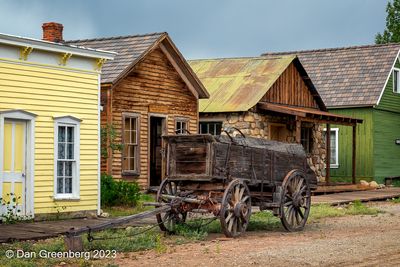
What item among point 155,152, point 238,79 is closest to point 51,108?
point 155,152

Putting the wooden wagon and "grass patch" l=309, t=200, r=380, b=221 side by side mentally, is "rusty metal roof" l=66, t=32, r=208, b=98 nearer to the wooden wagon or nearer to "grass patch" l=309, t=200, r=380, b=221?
"grass patch" l=309, t=200, r=380, b=221

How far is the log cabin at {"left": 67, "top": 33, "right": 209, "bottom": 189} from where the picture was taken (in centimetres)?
2269

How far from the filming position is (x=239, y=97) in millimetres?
28969

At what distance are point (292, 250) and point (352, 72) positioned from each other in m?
24.2

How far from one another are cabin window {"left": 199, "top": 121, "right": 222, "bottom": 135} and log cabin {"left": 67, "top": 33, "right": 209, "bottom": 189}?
3.04 m

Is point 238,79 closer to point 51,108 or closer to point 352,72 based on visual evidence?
point 352,72

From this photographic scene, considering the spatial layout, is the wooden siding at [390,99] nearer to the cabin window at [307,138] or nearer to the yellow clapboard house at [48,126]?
the cabin window at [307,138]

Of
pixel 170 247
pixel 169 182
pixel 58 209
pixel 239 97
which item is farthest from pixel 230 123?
pixel 170 247

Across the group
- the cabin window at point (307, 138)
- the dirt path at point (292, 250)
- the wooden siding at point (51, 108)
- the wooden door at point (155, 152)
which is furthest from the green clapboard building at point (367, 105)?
the wooden siding at point (51, 108)

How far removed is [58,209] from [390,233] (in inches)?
293

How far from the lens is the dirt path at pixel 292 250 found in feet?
38.2

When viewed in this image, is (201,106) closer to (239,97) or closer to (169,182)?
(239,97)

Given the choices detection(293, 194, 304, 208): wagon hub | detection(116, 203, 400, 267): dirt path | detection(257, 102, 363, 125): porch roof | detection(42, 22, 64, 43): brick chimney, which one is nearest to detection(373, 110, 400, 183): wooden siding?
detection(257, 102, 363, 125): porch roof

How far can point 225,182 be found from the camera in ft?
49.3
